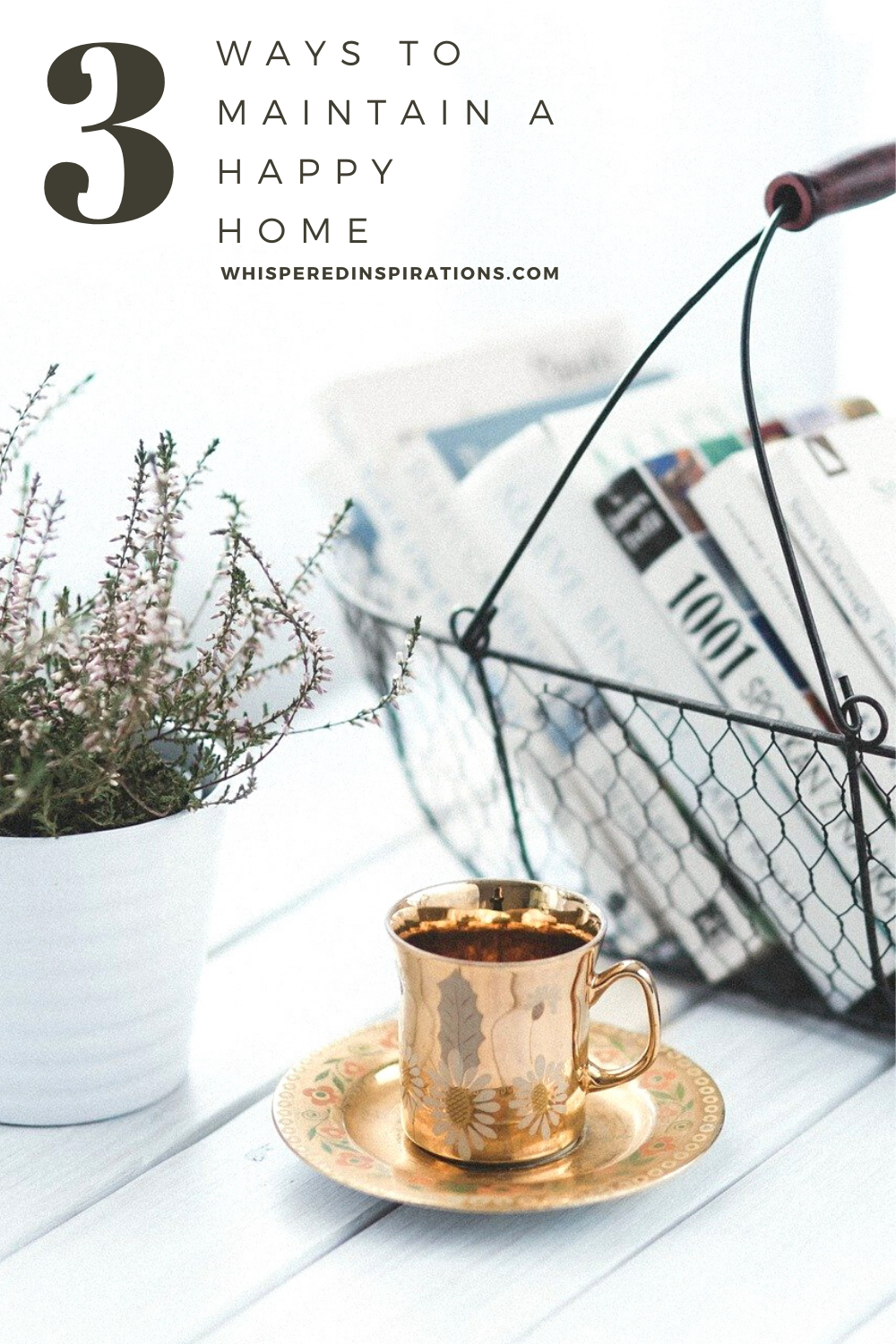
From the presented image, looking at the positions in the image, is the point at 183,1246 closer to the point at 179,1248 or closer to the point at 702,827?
the point at 179,1248

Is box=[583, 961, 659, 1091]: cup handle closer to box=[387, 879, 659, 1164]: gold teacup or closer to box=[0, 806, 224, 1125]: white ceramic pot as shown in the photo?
box=[387, 879, 659, 1164]: gold teacup

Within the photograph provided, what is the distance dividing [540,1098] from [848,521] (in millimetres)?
276

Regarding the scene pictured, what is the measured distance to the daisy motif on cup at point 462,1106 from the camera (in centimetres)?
52

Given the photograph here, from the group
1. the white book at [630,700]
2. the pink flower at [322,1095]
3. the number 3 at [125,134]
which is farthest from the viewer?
the number 3 at [125,134]

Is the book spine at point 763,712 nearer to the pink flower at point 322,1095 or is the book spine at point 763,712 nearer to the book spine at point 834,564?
the book spine at point 834,564

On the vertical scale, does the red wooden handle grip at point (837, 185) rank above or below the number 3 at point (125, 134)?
below

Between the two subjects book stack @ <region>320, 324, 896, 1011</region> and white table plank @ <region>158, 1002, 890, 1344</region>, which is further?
book stack @ <region>320, 324, 896, 1011</region>

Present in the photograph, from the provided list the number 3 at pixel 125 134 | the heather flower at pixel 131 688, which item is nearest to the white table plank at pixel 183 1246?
the heather flower at pixel 131 688

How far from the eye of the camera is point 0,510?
2.75 ft

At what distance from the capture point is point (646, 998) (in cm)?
54

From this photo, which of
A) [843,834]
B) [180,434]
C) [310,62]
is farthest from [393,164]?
[843,834]

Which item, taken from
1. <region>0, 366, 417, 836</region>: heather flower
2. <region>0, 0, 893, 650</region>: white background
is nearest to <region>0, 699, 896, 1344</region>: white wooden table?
<region>0, 366, 417, 836</region>: heather flower

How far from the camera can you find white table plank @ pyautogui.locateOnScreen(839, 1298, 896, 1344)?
0.46 meters

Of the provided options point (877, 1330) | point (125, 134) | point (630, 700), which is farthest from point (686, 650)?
point (125, 134)
